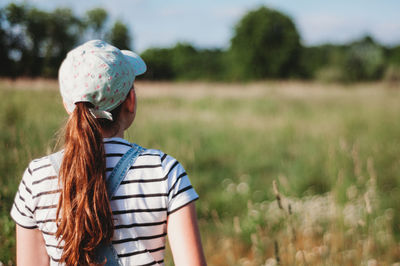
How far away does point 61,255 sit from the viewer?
95 cm

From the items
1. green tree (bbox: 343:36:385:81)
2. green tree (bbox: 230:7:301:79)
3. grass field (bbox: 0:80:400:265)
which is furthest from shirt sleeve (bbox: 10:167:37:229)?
green tree (bbox: 230:7:301:79)

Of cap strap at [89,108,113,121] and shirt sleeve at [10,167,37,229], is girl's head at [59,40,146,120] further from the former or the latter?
shirt sleeve at [10,167,37,229]

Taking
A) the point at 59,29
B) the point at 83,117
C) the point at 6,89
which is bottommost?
the point at 83,117

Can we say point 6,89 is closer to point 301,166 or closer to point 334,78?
point 301,166

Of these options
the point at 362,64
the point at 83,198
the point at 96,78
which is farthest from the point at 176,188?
the point at 362,64

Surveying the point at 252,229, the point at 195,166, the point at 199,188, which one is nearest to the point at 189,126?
the point at 195,166

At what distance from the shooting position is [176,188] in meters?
0.90

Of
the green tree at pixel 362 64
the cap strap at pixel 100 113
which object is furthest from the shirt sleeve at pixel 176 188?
the green tree at pixel 362 64

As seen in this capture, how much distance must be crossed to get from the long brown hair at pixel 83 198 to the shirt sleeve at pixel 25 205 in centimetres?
11

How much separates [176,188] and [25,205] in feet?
1.58

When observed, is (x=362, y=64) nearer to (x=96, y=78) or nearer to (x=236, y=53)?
(x=236, y=53)

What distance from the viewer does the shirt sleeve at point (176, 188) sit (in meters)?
0.90

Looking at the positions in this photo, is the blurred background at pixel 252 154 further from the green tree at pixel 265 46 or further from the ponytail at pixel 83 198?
the green tree at pixel 265 46

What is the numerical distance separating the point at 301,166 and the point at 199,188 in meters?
1.71
